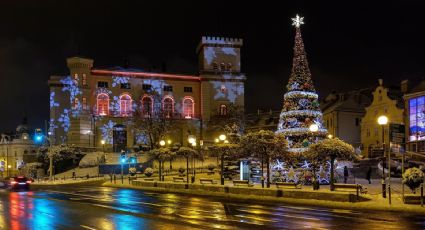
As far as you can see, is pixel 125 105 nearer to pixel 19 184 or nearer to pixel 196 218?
pixel 19 184

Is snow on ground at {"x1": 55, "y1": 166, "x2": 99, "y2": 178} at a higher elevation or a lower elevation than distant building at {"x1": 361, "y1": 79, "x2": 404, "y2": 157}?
lower

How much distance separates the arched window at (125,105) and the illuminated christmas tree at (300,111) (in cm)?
5381

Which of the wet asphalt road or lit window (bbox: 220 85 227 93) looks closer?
the wet asphalt road

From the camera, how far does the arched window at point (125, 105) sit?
89.6 metres

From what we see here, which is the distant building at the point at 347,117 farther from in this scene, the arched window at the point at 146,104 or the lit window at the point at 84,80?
the lit window at the point at 84,80

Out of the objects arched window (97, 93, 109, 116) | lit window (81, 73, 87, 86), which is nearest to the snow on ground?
arched window (97, 93, 109, 116)

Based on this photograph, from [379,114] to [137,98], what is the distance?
42145 millimetres

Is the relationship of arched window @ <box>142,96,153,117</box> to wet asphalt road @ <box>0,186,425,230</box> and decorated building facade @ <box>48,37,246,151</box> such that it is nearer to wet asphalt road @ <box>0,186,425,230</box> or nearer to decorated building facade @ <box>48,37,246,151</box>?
decorated building facade @ <box>48,37,246,151</box>

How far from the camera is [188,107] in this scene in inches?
3693

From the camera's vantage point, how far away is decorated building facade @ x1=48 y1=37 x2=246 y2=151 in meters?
86.2

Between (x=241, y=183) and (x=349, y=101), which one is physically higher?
(x=349, y=101)

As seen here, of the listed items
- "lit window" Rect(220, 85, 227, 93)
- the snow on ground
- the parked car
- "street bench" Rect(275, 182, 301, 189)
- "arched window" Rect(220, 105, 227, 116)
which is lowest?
the snow on ground

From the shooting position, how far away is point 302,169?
38.2 metres

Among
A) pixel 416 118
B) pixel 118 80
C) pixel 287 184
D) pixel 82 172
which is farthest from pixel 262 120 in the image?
pixel 287 184
